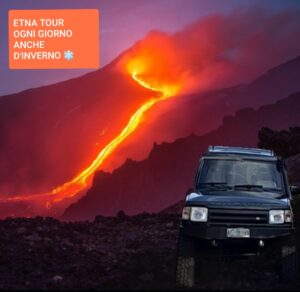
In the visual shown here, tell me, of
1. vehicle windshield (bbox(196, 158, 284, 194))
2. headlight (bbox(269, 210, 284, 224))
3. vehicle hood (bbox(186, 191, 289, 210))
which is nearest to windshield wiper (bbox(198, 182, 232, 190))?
vehicle windshield (bbox(196, 158, 284, 194))

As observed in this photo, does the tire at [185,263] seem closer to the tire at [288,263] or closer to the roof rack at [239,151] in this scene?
the tire at [288,263]

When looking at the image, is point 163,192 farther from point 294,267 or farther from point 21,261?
point 294,267

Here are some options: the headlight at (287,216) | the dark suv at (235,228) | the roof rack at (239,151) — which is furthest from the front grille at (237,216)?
the roof rack at (239,151)

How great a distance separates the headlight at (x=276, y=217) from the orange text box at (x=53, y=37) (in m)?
12.2

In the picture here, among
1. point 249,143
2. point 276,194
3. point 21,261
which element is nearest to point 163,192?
point 249,143

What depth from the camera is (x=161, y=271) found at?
451 inches

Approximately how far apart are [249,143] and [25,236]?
1530 centimetres

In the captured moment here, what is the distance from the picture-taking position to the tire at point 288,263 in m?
A: 9.59

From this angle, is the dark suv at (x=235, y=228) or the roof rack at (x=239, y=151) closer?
the dark suv at (x=235, y=228)

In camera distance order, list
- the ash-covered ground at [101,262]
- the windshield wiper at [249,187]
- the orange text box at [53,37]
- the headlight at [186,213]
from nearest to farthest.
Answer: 1. the headlight at [186,213]
2. the ash-covered ground at [101,262]
3. the windshield wiper at [249,187]
4. the orange text box at [53,37]

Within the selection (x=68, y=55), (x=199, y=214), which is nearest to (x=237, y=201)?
(x=199, y=214)

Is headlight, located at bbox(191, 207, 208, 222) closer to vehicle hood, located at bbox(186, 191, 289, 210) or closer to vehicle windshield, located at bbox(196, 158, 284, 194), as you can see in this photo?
vehicle hood, located at bbox(186, 191, 289, 210)

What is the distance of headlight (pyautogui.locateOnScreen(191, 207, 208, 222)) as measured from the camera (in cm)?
943

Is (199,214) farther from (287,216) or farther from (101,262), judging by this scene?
(101,262)
